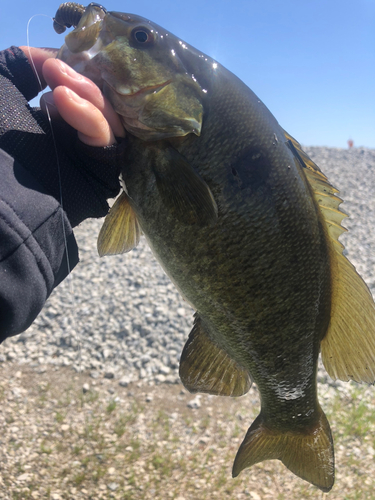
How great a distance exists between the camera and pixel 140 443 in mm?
5012

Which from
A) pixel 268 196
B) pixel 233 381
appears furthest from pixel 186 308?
pixel 268 196

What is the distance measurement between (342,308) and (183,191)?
1086 mm

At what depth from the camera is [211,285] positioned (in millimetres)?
1906

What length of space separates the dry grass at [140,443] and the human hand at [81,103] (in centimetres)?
401

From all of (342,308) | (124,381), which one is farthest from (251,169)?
(124,381)

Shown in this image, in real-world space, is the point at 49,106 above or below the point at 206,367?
above

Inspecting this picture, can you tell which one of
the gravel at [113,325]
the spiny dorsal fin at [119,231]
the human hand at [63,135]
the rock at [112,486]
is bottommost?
the gravel at [113,325]

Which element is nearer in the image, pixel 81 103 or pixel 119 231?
pixel 81 103

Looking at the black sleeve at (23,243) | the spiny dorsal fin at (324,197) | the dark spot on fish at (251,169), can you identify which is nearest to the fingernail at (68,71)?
the black sleeve at (23,243)

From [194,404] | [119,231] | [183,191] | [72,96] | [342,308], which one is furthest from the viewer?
[194,404]

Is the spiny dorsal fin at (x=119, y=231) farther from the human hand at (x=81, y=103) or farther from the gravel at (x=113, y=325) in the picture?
the gravel at (x=113, y=325)

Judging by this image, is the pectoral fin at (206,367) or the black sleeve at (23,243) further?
the pectoral fin at (206,367)

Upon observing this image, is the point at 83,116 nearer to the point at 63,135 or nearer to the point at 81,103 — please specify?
the point at 81,103

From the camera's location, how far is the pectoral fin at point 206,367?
2.21 meters
